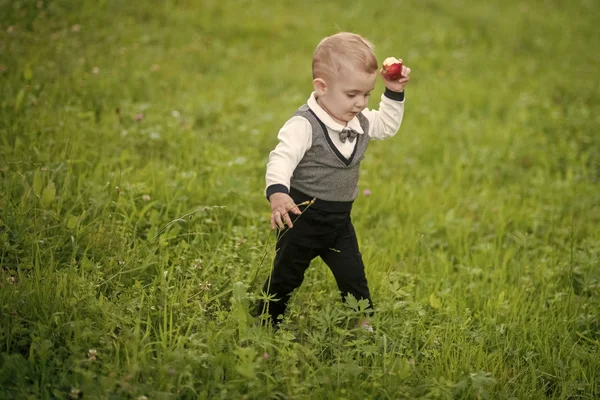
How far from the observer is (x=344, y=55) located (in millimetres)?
2715

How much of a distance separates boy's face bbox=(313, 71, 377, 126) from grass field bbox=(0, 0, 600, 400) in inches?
36.8

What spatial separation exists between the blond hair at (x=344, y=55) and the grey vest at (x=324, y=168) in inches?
9.4

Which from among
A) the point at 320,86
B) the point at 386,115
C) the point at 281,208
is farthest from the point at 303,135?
the point at 386,115

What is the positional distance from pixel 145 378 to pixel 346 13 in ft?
28.5

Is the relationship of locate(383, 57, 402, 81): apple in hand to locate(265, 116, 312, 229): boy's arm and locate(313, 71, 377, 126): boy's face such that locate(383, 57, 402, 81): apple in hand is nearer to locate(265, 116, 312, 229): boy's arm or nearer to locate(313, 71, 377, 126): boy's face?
locate(313, 71, 377, 126): boy's face

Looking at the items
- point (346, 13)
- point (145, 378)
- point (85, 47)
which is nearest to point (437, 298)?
point (145, 378)

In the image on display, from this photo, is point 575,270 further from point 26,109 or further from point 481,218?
point 26,109

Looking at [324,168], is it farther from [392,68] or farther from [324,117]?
[392,68]

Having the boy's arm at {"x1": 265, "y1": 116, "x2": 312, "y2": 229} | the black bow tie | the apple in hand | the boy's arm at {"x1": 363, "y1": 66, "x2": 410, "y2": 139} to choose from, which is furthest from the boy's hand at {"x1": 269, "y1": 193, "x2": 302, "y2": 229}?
the apple in hand

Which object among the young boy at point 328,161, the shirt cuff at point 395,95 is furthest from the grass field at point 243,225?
the shirt cuff at point 395,95

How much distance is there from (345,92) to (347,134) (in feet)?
0.70

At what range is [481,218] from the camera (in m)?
4.75

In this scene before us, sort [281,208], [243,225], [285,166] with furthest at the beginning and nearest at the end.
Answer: [243,225] < [285,166] < [281,208]

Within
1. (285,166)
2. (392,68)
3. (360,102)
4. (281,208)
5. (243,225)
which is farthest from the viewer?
(243,225)
